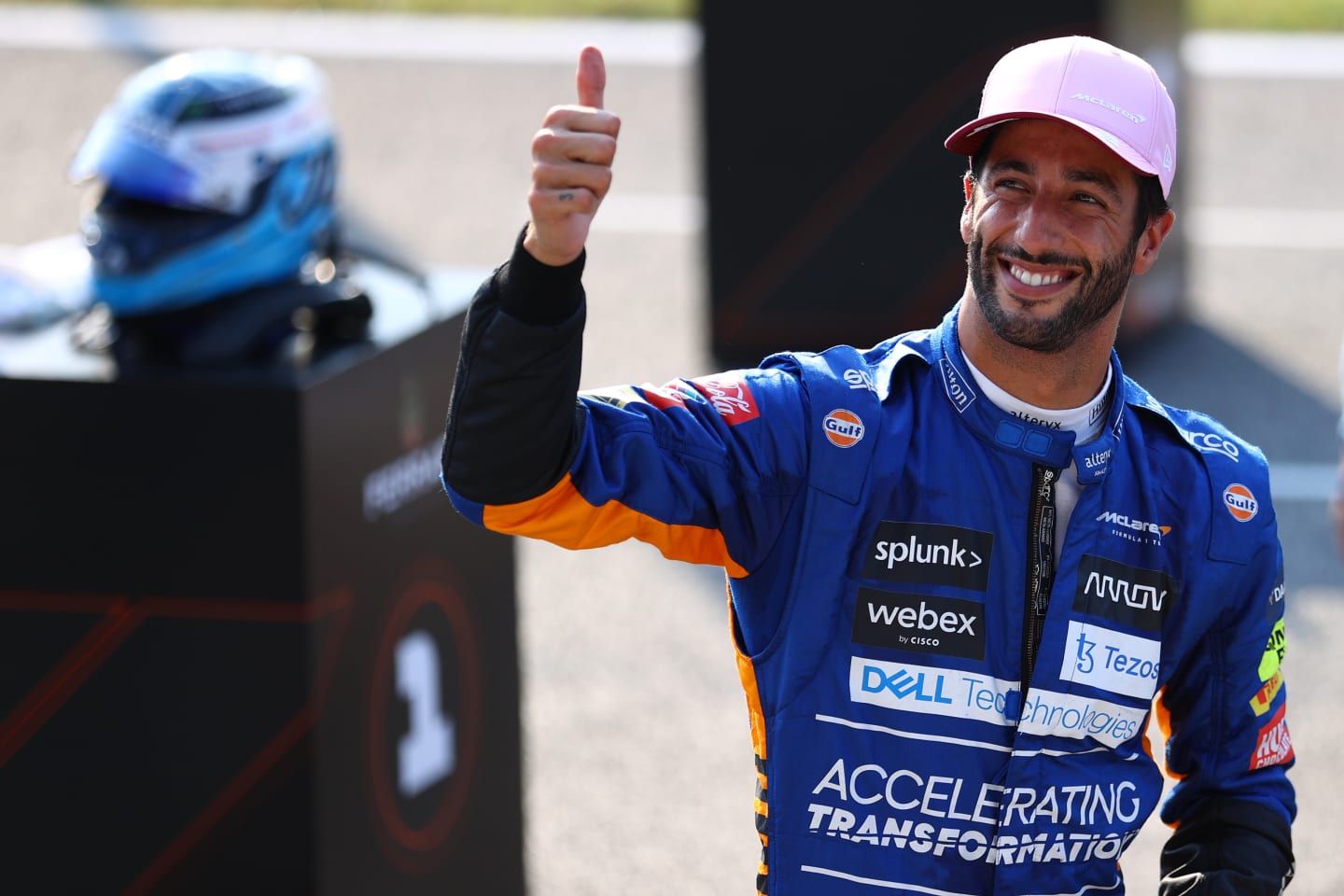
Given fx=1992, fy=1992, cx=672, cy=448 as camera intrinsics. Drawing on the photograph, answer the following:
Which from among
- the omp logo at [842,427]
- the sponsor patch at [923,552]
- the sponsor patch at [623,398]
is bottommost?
the sponsor patch at [923,552]

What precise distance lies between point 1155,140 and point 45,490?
7.13ft

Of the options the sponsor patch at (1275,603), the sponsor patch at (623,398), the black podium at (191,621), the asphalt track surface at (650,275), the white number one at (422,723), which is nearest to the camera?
the sponsor patch at (623,398)

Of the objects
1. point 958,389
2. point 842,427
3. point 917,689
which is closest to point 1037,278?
point 958,389

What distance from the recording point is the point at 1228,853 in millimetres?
2508

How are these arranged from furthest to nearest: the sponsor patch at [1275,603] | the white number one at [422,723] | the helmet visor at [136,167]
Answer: the helmet visor at [136,167] < the white number one at [422,723] < the sponsor patch at [1275,603]

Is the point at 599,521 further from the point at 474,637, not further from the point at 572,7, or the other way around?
the point at 572,7

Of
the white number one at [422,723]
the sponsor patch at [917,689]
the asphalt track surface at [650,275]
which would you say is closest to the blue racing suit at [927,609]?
the sponsor patch at [917,689]

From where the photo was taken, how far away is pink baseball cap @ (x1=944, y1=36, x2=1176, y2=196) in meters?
2.37

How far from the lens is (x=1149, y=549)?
8.11ft

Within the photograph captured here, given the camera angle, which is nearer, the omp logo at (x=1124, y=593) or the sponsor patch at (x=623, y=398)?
the sponsor patch at (x=623, y=398)

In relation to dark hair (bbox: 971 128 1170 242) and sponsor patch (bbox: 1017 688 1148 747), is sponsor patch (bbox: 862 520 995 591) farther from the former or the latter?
dark hair (bbox: 971 128 1170 242)

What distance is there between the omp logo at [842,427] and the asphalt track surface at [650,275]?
2.42 meters

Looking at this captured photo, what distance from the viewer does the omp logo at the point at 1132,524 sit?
8.08 ft

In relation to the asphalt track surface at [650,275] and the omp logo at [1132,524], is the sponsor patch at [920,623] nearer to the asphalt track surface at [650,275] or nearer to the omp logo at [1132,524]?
the omp logo at [1132,524]
